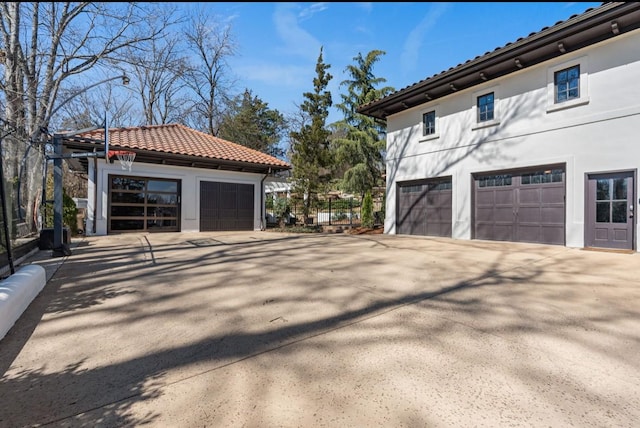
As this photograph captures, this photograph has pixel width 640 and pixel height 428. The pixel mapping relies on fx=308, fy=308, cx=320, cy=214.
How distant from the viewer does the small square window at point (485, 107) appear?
959cm

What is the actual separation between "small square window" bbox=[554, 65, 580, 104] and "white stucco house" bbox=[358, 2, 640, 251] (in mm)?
24

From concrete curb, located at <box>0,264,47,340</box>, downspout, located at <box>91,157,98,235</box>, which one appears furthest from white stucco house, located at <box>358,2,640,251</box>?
downspout, located at <box>91,157,98,235</box>

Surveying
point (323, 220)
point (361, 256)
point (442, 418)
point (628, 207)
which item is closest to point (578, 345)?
point (442, 418)

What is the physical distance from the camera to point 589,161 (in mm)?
7426

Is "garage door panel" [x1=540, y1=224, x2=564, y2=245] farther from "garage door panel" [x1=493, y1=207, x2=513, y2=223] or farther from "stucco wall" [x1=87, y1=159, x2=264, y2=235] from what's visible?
"stucco wall" [x1=87, y1=159, x2=264, y2=235]

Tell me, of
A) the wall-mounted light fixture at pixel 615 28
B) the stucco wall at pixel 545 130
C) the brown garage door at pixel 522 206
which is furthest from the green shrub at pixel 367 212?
the wall-mounted light fixture at pixel 615 28

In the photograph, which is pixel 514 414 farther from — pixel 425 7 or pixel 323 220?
pixel 323 220

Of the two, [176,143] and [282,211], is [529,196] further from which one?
[176,143]

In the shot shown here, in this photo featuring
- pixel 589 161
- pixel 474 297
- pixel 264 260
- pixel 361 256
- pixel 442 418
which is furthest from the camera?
pixel 589 161

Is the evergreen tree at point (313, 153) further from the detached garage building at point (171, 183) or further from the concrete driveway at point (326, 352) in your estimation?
the concrete driveway at point (326, 352)

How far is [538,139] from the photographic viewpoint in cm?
833

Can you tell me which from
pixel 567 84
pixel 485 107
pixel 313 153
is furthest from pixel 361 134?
pixel 567 84

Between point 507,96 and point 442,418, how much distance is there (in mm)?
10048

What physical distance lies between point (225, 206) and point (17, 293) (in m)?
10.3
